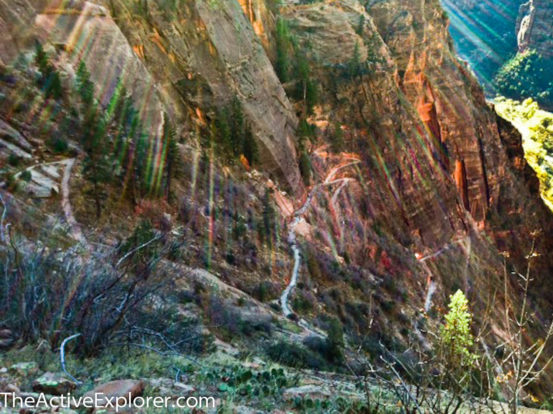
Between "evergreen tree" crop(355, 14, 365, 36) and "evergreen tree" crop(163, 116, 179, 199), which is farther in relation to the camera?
"evergreen tree" crop(355, 14, 365, 36)

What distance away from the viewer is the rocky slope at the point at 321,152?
22.5 m

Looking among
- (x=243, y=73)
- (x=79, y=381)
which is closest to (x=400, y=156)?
(x=243, y=73)

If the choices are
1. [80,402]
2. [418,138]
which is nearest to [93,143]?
[80,402]

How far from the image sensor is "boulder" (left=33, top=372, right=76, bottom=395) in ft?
14.2

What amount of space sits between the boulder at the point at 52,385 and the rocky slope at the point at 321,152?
3440mm

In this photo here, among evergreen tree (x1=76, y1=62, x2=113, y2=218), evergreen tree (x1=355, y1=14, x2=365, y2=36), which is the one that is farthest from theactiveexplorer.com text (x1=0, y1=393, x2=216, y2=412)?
evergreen tree (x1=355, y1=14, x2=365, y2=36)

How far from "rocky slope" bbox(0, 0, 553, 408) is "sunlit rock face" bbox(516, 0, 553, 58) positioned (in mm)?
110744

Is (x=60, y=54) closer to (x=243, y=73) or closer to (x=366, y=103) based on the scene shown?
(x=243, y=73)

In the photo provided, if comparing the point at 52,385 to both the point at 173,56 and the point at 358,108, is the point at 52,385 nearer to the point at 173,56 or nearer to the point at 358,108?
the point at 173,56

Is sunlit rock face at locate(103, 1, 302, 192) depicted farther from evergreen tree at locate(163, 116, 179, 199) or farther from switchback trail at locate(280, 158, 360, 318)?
evergreen tree at locate(163, 116, 179, 199)

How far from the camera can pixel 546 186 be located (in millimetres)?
75688

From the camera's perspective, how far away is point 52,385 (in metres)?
4.36

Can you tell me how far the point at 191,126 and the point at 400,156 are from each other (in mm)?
29578

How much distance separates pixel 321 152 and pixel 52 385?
1717 inches
